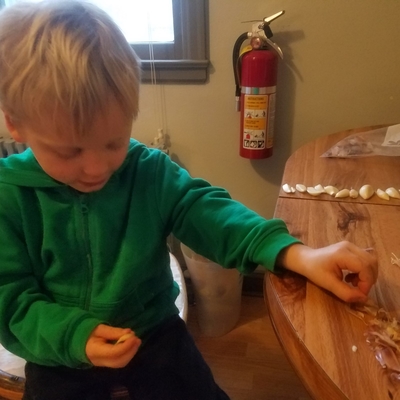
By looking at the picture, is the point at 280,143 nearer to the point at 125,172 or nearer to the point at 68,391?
the point at 125,172

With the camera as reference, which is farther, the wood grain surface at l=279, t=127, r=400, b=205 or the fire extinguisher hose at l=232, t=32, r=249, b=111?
the fire extinguisher hose at l=232, t=32, r=249, b=111

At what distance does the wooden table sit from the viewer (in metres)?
0.42

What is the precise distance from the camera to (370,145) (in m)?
0.95

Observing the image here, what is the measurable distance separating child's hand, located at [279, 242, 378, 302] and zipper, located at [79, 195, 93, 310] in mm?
313

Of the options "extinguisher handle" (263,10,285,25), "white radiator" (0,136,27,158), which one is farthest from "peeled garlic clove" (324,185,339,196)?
"white radiator" (0,136,27,158)

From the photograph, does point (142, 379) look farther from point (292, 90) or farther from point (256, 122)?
point (292, 90)

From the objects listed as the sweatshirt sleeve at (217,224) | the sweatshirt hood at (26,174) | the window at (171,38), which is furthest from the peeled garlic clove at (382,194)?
the window at (171,38)

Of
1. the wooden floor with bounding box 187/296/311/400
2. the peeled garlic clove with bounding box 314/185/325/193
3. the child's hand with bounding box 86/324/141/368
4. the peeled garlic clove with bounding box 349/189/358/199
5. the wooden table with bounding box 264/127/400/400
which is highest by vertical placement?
the peeled garlic clove with bounding box 314/185/325/193

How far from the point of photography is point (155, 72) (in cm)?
133

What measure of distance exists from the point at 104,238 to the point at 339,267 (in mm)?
352

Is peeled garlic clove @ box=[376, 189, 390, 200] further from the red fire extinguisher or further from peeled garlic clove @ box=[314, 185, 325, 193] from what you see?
the red fire extinguisher

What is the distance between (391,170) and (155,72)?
77 centimetres

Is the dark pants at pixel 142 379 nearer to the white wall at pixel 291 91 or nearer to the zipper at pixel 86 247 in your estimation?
the zipper at pixel 86 247

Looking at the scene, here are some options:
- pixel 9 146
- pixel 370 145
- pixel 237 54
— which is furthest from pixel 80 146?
pixel 9 146
